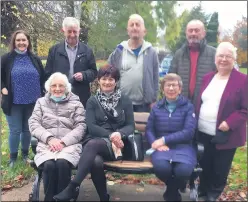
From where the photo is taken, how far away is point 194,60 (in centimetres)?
343

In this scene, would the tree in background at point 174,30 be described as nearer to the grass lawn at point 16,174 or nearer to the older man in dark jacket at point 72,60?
the older man in dark jacket at point 72,60

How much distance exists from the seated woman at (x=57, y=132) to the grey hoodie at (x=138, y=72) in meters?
0.60

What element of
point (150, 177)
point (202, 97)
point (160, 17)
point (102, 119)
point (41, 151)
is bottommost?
point (150, 177)

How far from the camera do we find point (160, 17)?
4059 millimetres

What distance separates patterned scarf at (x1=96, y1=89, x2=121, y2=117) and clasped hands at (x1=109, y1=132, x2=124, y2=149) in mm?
223

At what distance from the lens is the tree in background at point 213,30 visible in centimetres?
403

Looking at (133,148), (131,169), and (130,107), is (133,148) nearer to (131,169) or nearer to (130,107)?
(131,169)

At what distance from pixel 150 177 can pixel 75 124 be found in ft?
3.98

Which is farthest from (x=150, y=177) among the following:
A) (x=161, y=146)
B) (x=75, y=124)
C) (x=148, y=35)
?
(x=148, y=35)

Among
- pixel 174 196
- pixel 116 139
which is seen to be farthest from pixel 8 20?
pixel 174 196

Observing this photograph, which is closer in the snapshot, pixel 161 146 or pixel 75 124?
pixel 161 146

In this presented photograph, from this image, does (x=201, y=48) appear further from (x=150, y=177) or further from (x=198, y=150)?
(x=150, y=177)

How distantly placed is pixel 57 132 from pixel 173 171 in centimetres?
119

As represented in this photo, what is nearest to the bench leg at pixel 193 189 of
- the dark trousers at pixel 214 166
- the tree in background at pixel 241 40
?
the dark trousers at pixel 214 166
